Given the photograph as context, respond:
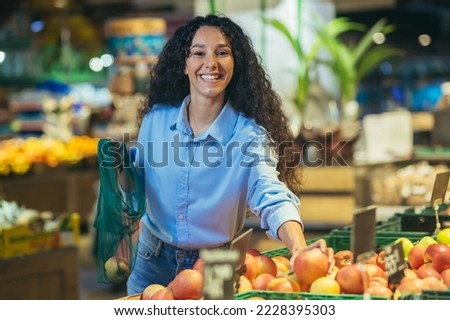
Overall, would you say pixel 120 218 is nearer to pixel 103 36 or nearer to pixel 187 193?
pixel 187 193

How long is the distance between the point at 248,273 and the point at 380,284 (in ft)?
1.41

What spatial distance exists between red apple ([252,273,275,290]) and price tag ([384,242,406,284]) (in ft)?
1.18

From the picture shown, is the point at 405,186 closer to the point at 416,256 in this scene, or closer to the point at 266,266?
the point at 416,256

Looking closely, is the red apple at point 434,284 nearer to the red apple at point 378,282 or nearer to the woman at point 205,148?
the red apple at point 378,282

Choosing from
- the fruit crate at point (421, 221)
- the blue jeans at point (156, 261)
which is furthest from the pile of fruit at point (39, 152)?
the fruit crate at point (421, 221)

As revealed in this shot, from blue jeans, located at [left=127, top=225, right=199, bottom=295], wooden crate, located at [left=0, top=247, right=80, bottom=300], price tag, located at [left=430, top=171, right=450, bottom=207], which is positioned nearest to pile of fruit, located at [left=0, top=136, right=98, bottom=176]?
wooden crate, located at [left=0, top=247, right=80, bottom=300]

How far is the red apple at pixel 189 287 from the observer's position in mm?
2518

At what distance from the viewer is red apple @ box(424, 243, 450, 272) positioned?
2.73 meters

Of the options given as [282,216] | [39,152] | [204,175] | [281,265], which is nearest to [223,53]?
[204,175]

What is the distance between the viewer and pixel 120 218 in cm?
321

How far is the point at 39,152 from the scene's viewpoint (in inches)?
402

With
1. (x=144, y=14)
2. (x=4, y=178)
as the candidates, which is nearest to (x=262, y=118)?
(x=4, y=178)

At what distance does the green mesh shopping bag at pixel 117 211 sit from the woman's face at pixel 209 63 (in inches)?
14.6
